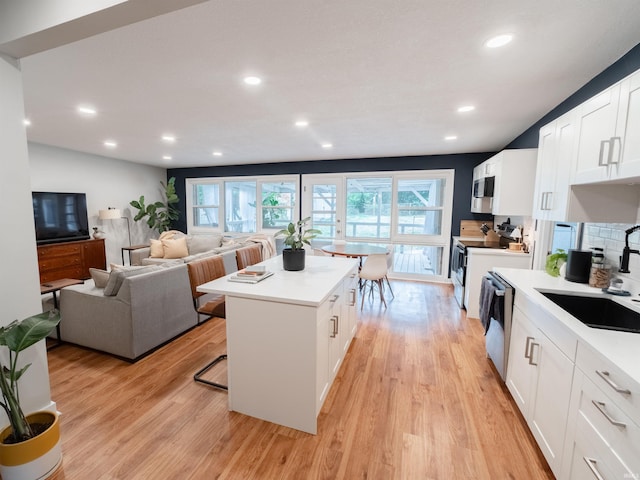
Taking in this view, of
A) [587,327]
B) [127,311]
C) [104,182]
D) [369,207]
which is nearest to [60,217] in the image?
[104,182]

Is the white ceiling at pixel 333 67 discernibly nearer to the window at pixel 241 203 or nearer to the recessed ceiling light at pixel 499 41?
the recessed ceiling light at pixel 499 41

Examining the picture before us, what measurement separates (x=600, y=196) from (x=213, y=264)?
2.96 metres

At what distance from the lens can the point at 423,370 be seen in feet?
8.28

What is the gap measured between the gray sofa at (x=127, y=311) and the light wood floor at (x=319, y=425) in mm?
143

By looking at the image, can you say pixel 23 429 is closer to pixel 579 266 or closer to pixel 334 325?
pixel 334 325

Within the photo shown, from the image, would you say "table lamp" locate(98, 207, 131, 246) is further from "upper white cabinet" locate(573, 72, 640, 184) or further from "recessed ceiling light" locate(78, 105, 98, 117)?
"upper white cabinet" locate(573, 72, 640, 184)

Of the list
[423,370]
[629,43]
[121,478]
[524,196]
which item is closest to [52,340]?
[121,478]

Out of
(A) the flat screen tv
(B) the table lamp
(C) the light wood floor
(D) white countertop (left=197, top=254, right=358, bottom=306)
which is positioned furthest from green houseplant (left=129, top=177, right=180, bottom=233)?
(D) white countertop (left=197, top=254, right=358, bottom=306)

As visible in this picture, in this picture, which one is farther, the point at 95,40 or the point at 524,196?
the point at 524,196

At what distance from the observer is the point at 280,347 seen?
178 centimetres

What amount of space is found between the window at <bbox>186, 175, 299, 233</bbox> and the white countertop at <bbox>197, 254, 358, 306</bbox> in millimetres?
3984

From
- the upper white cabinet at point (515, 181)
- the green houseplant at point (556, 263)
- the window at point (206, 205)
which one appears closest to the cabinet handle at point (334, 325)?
the green houseplant at point (556, 263)

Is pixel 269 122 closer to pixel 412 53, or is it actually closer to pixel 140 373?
pixel 412 53

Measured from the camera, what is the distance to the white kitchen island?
67.6 inches
